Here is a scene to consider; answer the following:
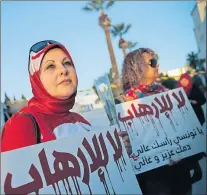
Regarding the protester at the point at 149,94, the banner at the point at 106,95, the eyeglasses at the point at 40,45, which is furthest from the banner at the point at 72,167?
the protester at the point at 149,94

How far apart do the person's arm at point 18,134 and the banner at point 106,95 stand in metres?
0.45

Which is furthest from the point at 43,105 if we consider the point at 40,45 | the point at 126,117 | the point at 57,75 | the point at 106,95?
the point at 126,117

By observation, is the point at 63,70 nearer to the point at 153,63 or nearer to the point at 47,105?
the point at 47,105

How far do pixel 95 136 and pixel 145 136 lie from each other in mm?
605

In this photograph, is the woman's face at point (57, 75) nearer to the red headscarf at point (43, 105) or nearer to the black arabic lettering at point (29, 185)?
the red headscarf at point (43, 105)

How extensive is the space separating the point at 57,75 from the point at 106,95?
1.06 ft

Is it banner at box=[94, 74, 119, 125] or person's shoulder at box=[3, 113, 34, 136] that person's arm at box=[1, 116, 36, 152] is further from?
banner at box=[94, 74, 119, 125]

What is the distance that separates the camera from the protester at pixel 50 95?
1158 mm

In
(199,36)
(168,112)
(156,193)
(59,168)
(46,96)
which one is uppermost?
(199,36)

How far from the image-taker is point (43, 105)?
1.24m

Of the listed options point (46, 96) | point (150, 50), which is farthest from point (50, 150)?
point (150, 50)

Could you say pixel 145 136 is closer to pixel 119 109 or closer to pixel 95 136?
pixel 119 109

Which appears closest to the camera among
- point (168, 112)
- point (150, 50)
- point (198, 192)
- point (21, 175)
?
point (21, 175)

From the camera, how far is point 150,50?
2.17 metres
